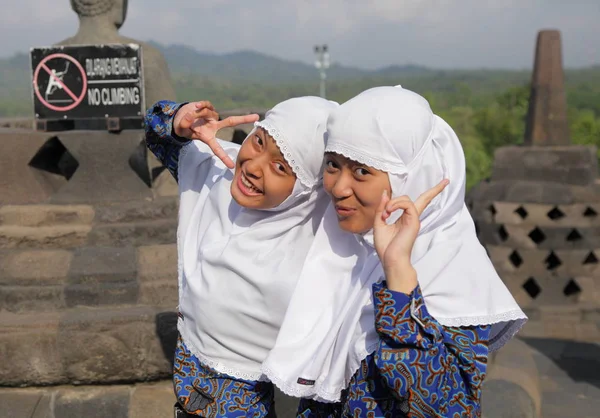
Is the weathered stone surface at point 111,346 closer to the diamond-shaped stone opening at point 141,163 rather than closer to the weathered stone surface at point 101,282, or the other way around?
the weathered stone surface at point 101,282

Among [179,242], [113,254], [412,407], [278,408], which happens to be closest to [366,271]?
[412,407]

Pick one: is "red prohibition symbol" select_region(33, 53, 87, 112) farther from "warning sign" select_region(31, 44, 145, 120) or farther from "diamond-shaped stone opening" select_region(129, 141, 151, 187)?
"diamond-shaped stone opening" select_region(129, 141, 151, 187)

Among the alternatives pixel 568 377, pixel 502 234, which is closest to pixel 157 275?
pixel 568 377

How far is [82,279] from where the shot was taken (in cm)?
290

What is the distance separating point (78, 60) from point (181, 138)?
1.29m

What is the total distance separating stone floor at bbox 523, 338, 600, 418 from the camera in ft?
17.4

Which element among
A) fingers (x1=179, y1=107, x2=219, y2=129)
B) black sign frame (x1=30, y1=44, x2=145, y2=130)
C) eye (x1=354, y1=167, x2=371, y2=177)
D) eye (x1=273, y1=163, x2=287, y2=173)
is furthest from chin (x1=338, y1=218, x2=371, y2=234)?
black sign frame (x1=30, y1=44, x2=145, y2=130)

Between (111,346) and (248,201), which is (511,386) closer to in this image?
(111,346)

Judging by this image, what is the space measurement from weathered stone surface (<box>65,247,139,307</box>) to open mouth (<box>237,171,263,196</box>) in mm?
1122

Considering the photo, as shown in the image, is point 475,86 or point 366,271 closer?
point 366,271

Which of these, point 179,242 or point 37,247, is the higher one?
point 179,242

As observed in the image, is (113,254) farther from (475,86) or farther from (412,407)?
(475,86)

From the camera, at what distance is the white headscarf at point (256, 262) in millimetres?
1884

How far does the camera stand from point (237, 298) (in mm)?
1940
